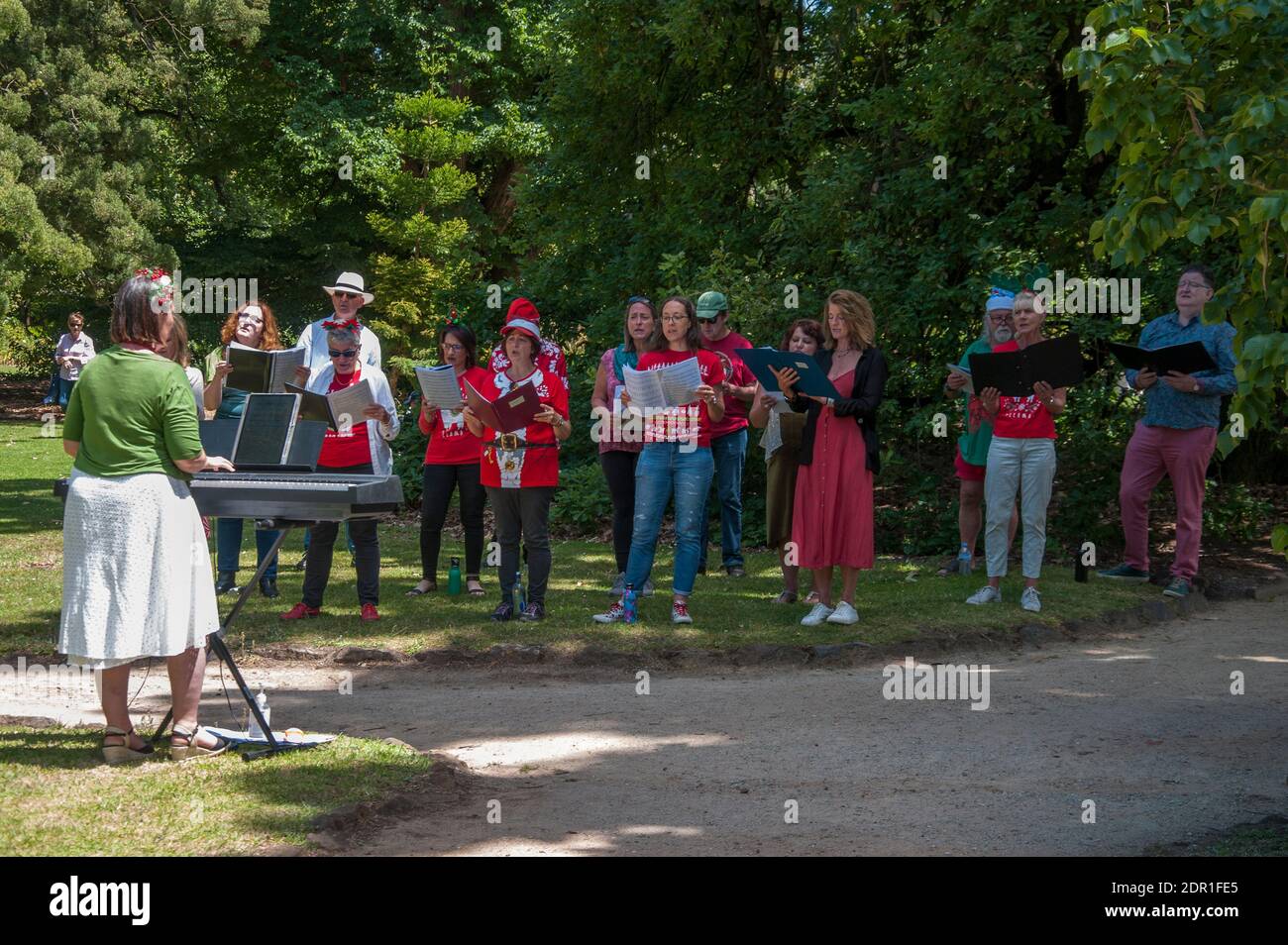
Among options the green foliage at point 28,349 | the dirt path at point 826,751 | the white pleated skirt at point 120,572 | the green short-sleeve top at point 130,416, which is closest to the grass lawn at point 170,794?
the dirt path at point 826,751

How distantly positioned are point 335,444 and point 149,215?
27164 mm

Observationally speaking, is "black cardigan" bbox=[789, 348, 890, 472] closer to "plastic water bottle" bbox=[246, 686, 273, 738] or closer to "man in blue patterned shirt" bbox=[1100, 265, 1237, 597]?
"man in blue patterned shirt" bbox=[1100, 265, 1237, 597]

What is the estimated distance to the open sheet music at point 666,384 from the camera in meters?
8.98

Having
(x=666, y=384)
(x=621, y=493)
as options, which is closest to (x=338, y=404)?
(x=666, y=384)

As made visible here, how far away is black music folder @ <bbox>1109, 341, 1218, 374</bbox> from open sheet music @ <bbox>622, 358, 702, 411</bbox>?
345 cm

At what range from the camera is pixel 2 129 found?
3114cm

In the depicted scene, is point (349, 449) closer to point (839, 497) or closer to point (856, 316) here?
point (839, 497)

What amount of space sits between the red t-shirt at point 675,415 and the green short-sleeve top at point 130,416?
153 inches

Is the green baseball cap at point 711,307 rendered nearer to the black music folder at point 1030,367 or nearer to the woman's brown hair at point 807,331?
the woman's brown hair at point 807,331

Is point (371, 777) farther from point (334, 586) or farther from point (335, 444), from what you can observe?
point (334, 586)

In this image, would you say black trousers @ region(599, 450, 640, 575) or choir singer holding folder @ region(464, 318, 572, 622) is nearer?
choir singer holding folder @ region(464, 318, 572, 622)

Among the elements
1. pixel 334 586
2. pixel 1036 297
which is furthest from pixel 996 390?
pixel 334 586

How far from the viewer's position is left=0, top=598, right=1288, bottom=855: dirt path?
5531 millimetres

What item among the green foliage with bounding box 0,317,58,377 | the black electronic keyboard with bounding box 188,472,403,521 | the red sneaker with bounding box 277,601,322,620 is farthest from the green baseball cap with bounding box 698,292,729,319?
the green foliage with bounding box 0,317,58,377
